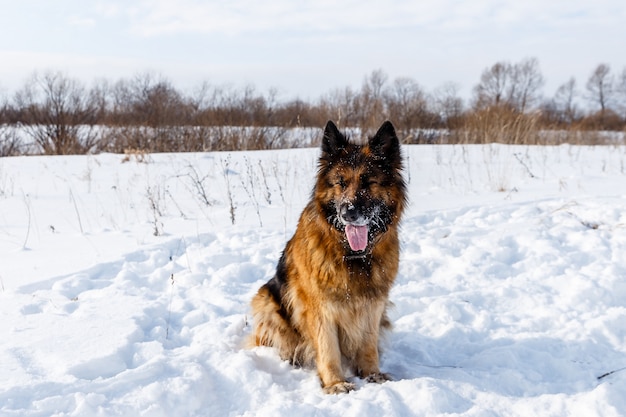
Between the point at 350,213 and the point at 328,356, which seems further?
the point at 328,356

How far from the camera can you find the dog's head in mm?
3121

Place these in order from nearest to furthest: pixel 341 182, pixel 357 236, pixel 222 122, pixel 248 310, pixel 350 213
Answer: pixel 350 213
pixel 357 236
pixel 341 182
pixel 248 310
pixel 222 122

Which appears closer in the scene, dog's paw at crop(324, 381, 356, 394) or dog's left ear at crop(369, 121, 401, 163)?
dog's paw at crop(324, 381, 356, 394)

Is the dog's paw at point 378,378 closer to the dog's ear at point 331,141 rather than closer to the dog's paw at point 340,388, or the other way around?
the dog's paw at point 340,388

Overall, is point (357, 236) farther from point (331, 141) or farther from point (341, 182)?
point (331, 141)

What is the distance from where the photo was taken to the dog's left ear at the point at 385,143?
3.34m

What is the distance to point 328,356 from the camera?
328cm

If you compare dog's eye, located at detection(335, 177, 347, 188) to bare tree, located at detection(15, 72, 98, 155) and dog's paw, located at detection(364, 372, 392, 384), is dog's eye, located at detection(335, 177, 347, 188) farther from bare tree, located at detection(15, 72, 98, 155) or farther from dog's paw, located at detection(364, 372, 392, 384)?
bare tree, located at detection(15, 72, 98, 155)

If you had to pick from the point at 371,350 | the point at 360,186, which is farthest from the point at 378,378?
the point at 360,186

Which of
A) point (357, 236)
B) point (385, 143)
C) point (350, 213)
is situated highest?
point (385, 143)

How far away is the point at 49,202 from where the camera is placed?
8.18m

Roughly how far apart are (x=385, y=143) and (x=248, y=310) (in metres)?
1.90

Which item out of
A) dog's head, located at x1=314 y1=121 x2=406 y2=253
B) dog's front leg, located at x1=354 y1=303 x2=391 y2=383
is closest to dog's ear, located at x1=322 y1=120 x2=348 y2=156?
dog's head, located at x1=314 y1=121 x2=406 y2=253

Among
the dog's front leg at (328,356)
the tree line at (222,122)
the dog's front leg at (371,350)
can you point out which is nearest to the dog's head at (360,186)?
the dog's front leg at (371,350)
